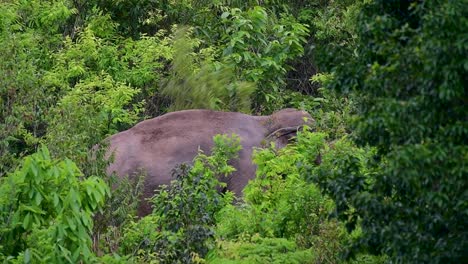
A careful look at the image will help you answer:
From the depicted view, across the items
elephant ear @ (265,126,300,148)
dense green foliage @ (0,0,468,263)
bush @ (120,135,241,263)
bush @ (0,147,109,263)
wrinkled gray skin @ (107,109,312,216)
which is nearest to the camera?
dense green foliage @ (0,0,468,263)

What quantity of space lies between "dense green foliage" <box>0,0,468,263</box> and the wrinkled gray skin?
563 millimetres

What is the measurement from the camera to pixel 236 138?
12023mm

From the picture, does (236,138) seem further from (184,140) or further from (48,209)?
(48,209)

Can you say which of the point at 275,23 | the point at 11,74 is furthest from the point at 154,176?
the point at 275,23

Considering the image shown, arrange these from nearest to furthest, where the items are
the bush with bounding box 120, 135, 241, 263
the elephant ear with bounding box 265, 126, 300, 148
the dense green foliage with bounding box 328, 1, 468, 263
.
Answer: the dense green foliage with bounding box 328, 1, 468, 263
the bush with bounding box 120, 135, 241, 263
the elephant ear with bounding box 265, 126, 300, 148

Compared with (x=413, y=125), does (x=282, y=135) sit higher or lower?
lower

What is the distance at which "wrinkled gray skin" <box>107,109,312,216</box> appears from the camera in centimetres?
1324

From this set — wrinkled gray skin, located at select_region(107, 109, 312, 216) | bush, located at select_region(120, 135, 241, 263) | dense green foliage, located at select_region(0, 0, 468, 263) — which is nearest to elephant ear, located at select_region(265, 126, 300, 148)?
wrinkled gray skin, located at select_region(107, 109, 312, 216)

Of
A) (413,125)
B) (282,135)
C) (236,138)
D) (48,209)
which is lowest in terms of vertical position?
(282,135)

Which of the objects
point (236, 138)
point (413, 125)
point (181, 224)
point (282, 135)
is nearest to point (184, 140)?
point (282, 135)

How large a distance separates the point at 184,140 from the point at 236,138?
1.63 meters

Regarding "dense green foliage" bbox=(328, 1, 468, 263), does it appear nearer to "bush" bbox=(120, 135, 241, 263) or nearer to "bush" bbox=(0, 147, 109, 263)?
"bush" bbox=(0, 147, 109, 263)

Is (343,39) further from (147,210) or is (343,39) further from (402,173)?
(402,173)

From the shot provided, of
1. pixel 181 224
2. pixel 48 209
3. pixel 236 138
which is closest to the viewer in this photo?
pixel 48 209
